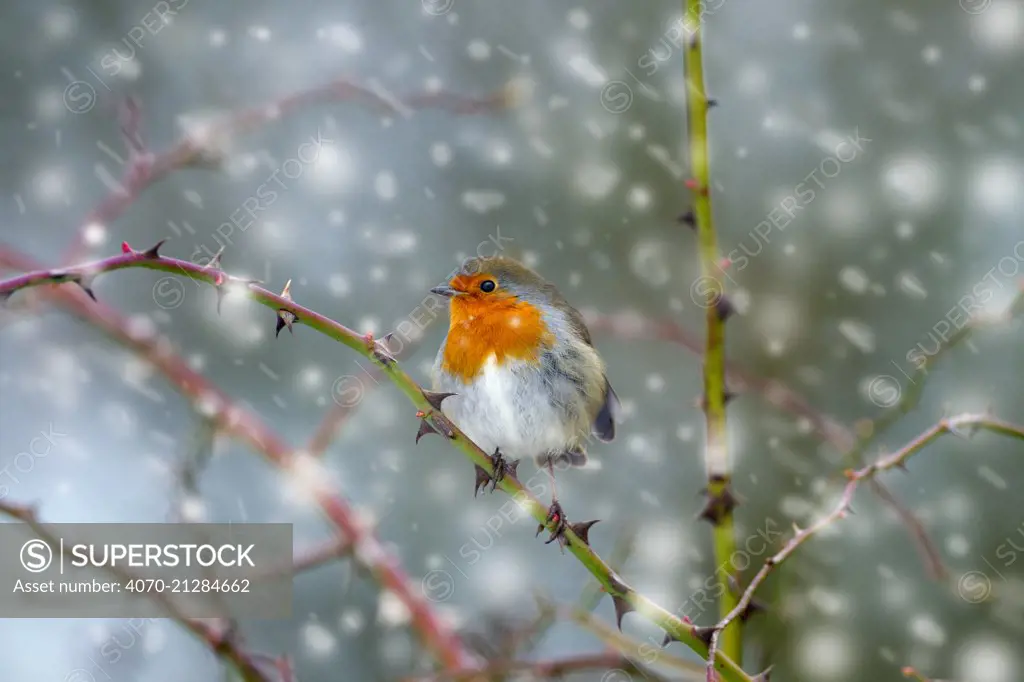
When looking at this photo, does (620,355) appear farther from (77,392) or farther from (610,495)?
(77,392)

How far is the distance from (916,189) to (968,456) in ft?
4.04

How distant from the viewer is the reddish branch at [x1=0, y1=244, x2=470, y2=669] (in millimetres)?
2129

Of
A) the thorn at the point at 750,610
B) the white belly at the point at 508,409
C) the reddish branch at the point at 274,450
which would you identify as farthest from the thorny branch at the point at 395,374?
the white belly at the point at 508,409

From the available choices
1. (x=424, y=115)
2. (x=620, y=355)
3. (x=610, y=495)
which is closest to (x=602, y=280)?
(x=620, y=355)

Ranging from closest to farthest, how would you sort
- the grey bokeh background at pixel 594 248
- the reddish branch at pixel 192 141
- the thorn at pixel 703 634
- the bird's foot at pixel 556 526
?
1. the thorn at pixel 703 634
2. the bird's foot at pixel 556 526
3. the reddish branch at pixel 192 141
4. the grey bokeh background at pixel 594 248

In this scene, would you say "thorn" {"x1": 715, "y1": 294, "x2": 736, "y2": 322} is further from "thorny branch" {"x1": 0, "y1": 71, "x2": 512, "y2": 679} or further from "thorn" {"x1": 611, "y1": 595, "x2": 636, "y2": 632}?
"thorny branch" {"x1": 0, "y1": 71, "x2": 512, "y2": 679}

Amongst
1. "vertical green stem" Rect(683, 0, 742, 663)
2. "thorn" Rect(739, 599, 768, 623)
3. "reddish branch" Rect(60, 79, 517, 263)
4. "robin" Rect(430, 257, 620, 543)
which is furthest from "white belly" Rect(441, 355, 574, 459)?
"thorn" Rect(739, 599, 768, 623)

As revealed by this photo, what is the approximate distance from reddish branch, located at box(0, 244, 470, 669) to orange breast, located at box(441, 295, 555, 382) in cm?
56

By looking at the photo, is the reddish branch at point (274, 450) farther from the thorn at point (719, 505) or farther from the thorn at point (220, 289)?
the thorn at point (220, 289)

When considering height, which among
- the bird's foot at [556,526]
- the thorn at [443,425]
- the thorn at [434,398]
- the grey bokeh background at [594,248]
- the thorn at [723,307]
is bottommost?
the grey bokeh background at [594,248]

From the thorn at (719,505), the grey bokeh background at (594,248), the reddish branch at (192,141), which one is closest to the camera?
the thorn at (719,505)

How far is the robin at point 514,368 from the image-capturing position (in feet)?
8.85

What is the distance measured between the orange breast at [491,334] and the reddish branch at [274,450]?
0.56 metres

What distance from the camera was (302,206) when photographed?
4.99 metres
